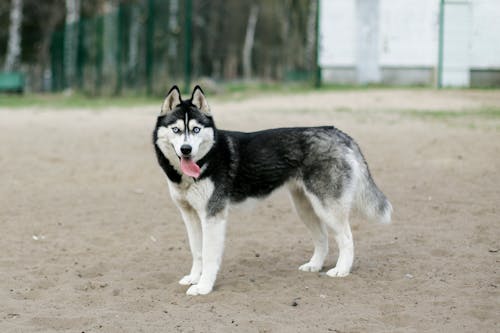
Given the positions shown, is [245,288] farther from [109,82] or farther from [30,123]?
[109,82]

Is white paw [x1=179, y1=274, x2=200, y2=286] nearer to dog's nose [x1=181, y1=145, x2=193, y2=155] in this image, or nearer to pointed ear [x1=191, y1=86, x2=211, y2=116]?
dog's nose [x1=181, y1=145, x2=193, y2=155]

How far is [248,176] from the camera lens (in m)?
6.20

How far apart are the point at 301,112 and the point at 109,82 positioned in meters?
10.6

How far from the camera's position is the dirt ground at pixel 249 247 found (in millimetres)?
5211

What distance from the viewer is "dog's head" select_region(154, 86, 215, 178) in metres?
5.72

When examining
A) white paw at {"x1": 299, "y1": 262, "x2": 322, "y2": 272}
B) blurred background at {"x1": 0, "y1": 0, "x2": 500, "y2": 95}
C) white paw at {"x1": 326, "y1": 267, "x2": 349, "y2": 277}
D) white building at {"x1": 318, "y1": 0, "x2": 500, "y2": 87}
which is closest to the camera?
white paw at {"x1": 326, "y1": 267, "x2": 349, "y2": 277}

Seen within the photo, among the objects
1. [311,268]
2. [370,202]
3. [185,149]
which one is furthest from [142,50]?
[185,149]

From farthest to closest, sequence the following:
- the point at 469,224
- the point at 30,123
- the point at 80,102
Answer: the point at 80,102
the point at 30,123
the point at 469,224

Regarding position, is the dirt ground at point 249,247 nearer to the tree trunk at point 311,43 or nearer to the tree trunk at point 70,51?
the tree trunk at point 311,43

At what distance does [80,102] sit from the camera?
22922mm

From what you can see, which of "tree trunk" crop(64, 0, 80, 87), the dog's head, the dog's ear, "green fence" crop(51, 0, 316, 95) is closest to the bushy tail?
the dog's head

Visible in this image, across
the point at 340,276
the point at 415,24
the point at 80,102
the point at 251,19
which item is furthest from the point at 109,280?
the point at 251,19

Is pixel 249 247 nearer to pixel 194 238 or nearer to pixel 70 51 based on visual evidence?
pixel 194 238

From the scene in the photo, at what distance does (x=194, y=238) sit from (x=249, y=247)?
1.32 metres
